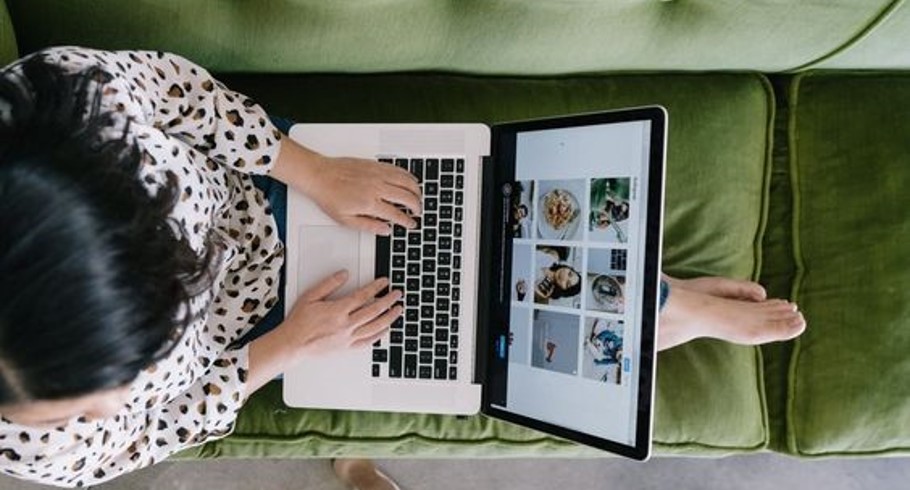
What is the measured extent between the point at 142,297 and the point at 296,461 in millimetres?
889

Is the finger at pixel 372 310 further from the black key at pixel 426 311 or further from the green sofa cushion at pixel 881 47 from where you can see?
the green sofa cushion at pixel 881 47

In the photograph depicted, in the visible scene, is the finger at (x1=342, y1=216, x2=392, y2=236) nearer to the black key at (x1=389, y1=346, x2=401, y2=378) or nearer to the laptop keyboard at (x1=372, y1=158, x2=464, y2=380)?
the laptop keyboard at (x1=372, y1=158, x2=464, y2=380)

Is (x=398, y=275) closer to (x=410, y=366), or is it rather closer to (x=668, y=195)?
(x=410, y=366)

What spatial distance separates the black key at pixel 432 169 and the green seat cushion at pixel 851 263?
1.79 feet

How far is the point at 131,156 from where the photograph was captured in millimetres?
752

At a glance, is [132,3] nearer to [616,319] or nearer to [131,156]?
[131,156]

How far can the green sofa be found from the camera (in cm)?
116

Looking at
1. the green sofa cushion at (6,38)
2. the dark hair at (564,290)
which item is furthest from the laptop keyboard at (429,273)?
the green sofa cushion at (6,38)

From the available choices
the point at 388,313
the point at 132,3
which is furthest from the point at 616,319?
the point at 132,3

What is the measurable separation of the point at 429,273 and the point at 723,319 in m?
0.41

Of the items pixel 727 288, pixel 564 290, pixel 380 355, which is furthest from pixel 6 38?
pixel 727 288

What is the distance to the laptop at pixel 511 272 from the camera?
0.93 metres

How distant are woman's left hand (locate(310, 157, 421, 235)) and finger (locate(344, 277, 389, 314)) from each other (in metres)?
0.06

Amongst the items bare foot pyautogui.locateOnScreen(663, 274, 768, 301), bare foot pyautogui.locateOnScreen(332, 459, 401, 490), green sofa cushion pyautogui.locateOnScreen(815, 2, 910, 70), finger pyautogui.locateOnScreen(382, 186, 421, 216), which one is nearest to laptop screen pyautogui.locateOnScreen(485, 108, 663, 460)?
finger pyautogui.locateOnScreen(382, 186, 421, 216)
